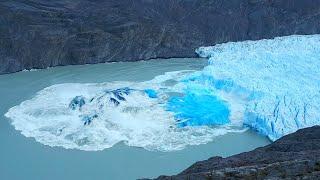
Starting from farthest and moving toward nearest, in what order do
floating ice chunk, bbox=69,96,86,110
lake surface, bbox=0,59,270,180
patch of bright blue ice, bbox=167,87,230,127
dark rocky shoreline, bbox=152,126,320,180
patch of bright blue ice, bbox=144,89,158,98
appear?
patch of bright blue ice, bbox=144,89,158,98 < floating ice chunk, bbox=69,96,86,110 < patch of bright blue ice, bbox=167,87,230,127 < lake surface, bbox=0,59,270,180 < dark rocky shoreline, bbox=152,126,320,180

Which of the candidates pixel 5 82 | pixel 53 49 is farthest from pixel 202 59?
pixel 5 82

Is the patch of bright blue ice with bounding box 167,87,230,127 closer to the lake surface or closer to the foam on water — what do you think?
the foam on water

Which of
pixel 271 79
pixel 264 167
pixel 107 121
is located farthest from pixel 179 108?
pixel 264 167

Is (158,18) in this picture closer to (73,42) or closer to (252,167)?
(73,42)

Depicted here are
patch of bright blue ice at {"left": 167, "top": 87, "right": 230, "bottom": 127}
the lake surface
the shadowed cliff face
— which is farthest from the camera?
the shadowed cliff face

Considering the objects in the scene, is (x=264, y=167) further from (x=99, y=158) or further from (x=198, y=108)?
(x=198, y=108)

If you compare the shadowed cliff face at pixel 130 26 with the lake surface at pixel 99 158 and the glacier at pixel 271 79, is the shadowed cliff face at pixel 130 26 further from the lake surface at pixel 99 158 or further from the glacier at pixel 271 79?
the lake surface at pixel 99 158

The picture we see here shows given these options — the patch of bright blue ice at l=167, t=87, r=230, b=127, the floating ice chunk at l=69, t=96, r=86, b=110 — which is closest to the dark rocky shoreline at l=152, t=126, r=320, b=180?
the patch of bright blue ice at l=167, t=87, r=230, b=127
